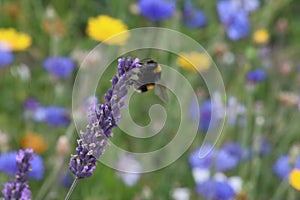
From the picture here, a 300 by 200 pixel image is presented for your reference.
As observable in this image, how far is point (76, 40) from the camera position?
266 cm

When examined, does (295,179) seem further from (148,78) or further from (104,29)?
(104,29)

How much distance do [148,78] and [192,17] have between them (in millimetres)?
1666

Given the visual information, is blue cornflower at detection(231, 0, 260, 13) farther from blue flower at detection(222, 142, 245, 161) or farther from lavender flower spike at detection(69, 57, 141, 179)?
lavender flower spike at detection(69, 57, 141, 179)

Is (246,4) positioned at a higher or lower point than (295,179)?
higher

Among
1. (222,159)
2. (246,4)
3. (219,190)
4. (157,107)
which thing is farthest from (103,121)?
(246,4)

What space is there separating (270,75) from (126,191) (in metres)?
0.93

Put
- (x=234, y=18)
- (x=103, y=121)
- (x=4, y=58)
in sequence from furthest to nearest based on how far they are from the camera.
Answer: (x=234, y=18), (x=4, y=58), (x=103, y=121)

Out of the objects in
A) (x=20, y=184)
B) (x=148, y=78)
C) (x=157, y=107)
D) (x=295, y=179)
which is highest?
(x=157, y=107)

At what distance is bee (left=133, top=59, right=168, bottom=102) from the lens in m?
0.86

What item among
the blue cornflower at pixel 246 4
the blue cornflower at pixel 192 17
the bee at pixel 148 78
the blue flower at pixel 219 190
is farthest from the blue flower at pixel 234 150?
the bee at pixel 148 78

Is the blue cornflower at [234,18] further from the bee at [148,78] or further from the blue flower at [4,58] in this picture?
the bee at [148,78]

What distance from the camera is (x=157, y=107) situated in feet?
6.87

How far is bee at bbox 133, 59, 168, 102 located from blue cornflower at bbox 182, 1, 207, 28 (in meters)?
1.53

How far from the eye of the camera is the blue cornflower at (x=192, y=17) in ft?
8.38
